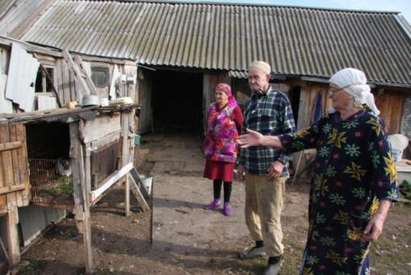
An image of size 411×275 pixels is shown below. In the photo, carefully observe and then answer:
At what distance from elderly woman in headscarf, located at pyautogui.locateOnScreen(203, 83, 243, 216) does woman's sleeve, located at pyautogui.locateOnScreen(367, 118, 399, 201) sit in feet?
9.82

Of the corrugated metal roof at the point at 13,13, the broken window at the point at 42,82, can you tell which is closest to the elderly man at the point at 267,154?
the broken window at the point at 42,82

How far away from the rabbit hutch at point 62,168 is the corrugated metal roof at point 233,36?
725 centimetres

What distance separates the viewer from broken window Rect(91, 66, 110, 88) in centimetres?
843

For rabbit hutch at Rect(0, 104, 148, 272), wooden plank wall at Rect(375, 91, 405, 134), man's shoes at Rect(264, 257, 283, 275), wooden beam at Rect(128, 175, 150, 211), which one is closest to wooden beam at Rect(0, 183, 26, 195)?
rabbit hutch at Rect(0, 104, 148, 272)

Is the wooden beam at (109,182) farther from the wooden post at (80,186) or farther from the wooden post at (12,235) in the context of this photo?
the wooden post at (12,235)

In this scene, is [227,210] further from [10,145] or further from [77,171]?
[10,145]

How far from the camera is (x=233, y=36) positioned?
43.1 feet

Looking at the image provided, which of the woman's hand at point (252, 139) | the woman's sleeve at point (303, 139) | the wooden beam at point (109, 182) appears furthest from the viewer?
the wooden beam at point (109, 182)

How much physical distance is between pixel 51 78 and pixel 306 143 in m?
4.86

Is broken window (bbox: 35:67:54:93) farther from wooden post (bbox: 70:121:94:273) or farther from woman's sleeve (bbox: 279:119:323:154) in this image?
woman's sleeve (bbox: 279:119:323:154)

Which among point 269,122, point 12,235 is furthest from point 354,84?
point 12,235

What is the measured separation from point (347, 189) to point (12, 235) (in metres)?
3.43

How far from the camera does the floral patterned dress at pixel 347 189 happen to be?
2.15 meters

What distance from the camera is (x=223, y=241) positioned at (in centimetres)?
463
